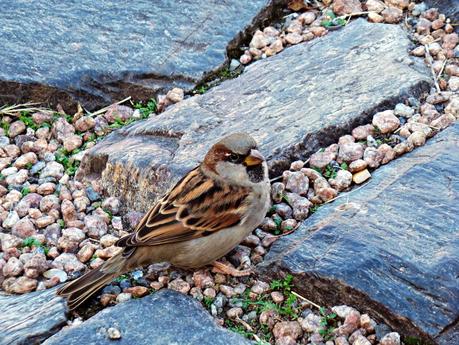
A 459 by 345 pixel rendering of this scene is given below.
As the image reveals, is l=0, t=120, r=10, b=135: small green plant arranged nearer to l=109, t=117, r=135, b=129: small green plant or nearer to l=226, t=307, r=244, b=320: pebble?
l=109, t=117, r=135, b=129: small green plant

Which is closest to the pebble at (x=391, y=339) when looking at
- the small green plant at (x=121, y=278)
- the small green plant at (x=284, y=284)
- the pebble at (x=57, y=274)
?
the small green plant at (x=284, y=284)

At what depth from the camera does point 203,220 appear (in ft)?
14.0

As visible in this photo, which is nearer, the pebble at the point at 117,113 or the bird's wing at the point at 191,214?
the bird's wing at the point at 191,214

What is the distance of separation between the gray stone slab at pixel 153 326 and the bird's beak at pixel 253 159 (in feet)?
2.53

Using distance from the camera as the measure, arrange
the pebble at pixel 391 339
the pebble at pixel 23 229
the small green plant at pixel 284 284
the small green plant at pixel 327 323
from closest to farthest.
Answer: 1. the pebble at pixel 391 339
2. the small green plant at pixel 327 323
3. the small green plant at pixel 284 284
4. the pebble at pixel 23 229

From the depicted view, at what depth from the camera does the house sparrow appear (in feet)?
13.7

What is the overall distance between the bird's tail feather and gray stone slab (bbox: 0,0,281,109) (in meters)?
1.77

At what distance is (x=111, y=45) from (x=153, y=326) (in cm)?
259

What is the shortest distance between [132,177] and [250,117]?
0.79 meters

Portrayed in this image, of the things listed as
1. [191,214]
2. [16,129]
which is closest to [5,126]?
[16,129]

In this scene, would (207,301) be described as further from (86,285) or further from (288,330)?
(86,285)

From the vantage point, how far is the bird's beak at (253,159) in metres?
4.37

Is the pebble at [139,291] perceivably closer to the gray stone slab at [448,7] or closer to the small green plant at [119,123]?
the small green plant at [119,123]

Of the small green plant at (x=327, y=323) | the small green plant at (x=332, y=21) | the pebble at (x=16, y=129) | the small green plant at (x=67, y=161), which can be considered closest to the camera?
the small green plant at (x=327, y=323)
